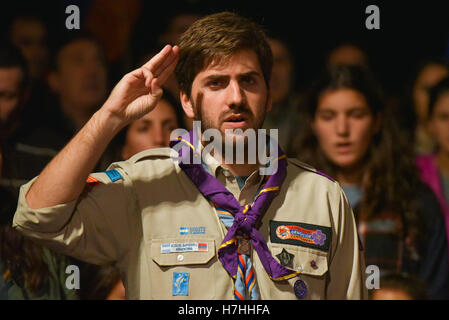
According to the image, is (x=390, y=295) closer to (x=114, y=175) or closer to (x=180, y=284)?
(x=180, y=284)

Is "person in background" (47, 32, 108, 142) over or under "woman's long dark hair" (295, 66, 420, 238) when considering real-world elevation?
over

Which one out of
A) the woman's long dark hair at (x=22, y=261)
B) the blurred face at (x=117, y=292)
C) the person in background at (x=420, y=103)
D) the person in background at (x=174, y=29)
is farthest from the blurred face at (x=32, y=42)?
the person in background at (x=420, y=103)

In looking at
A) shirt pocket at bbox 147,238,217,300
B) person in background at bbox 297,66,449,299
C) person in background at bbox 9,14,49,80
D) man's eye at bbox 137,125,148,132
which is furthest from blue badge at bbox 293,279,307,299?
person in background at bbox 9,14,49,80

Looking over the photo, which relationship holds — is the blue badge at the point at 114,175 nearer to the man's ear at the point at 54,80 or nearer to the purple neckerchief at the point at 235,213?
the purple neckerchief at the point at 235,213

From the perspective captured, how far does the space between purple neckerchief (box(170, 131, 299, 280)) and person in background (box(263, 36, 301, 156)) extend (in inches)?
50.9

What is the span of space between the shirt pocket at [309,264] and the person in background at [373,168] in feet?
4.00

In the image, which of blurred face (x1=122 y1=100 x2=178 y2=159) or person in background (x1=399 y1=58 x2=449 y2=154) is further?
person in background (x1=399 y1=58 x2=449 y2=154)

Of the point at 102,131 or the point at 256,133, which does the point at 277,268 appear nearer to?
the point at 256,133

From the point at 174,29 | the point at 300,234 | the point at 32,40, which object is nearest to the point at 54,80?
the point at 32,40

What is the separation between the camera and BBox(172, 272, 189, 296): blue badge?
1800mm

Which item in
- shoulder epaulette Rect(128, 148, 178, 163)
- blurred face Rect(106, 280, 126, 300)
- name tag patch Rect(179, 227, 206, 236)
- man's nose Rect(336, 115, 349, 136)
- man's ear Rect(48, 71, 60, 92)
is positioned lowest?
blurred face Rect(106, 280, 126, 300)

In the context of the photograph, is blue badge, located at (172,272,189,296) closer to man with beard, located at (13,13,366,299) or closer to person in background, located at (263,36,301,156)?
man with beard, located at (13,13,366,299)

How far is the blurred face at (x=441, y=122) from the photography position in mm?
3268

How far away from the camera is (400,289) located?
9.66 ft
